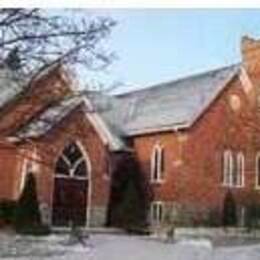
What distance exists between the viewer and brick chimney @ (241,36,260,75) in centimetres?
236

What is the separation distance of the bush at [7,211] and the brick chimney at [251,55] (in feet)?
3.43

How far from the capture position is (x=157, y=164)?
2428 millimetres

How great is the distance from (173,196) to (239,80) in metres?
0.52

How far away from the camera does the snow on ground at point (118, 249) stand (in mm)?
2270

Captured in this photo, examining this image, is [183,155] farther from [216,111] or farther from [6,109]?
[6,109]

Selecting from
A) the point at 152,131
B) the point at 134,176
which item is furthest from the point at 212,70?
the point at 134,176

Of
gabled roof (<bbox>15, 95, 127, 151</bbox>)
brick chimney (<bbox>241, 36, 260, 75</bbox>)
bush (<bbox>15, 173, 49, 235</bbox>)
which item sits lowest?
bush (<bbox>15, 173, 49, 235</bbox>)

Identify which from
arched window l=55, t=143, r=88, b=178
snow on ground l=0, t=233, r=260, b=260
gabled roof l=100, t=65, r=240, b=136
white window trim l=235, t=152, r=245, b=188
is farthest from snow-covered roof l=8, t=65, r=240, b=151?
snow on ground l=0, t=233, r=260, b=260

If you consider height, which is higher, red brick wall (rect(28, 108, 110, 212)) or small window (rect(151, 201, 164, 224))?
red brick wall (rect(28, 108, 110, 212))

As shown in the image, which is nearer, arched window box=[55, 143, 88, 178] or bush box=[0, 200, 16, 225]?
bush box=[0, 200, 16, 225]

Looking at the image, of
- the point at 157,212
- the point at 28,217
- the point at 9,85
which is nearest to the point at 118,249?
the point at 157,212

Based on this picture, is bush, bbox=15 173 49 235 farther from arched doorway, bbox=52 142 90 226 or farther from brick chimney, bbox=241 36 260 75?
brick chimney, bbox=241 36 260 75

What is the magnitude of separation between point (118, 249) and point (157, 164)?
37 cm

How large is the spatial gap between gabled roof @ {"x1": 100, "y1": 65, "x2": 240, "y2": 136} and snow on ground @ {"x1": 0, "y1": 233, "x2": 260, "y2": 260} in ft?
1.43
